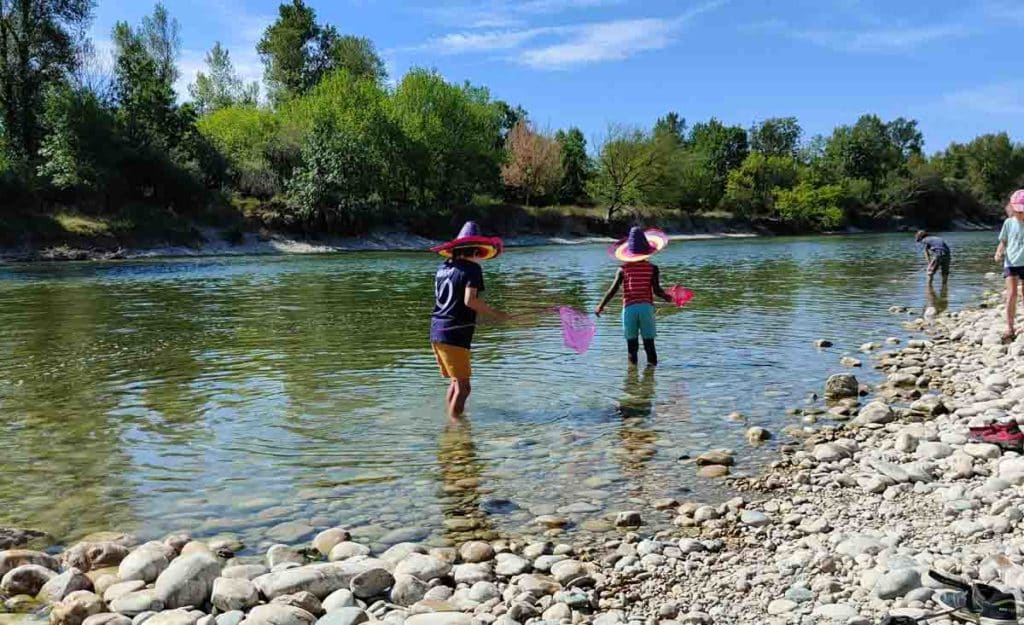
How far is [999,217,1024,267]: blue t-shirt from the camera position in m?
13.5

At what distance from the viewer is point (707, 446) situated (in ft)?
28.9

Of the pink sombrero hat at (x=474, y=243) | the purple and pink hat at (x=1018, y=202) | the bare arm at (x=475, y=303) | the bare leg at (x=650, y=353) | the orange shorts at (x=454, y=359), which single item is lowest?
the bare leg at (x=650, y=353)

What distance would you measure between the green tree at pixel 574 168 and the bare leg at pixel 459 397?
9105 cm

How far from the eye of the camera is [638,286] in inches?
521

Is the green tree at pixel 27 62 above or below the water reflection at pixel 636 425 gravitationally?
above

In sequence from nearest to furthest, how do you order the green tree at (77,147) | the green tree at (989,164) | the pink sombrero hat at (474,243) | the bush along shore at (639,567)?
1. the bush along shore at (639,567)
2. the pink sombrero hat at (474,243)
3. the green tree at (77,147)
4. the green tree at (989,164)

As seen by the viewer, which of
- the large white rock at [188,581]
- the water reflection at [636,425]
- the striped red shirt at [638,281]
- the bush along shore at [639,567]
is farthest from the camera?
the striped red shirt at [638,281]

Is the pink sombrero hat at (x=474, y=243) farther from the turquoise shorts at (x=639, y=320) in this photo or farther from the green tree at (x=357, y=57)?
the green tree at (x=357, y=57)

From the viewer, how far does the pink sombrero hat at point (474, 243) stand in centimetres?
916

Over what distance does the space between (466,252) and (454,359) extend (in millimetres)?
1308

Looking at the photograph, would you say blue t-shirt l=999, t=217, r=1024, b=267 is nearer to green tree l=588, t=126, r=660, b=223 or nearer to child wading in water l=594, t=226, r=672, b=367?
child wading in water l=594, t=226, r=672, b=367

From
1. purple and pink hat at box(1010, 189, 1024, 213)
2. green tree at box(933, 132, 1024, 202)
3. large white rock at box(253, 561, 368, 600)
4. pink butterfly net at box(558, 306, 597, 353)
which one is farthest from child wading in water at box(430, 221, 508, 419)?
green tree at box(933, 132, 1024, 202)

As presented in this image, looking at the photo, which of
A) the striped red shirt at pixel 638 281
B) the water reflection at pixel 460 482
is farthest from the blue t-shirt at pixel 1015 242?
the water reflection at pixel 460 482

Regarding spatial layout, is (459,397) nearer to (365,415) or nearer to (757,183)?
(365,415)
